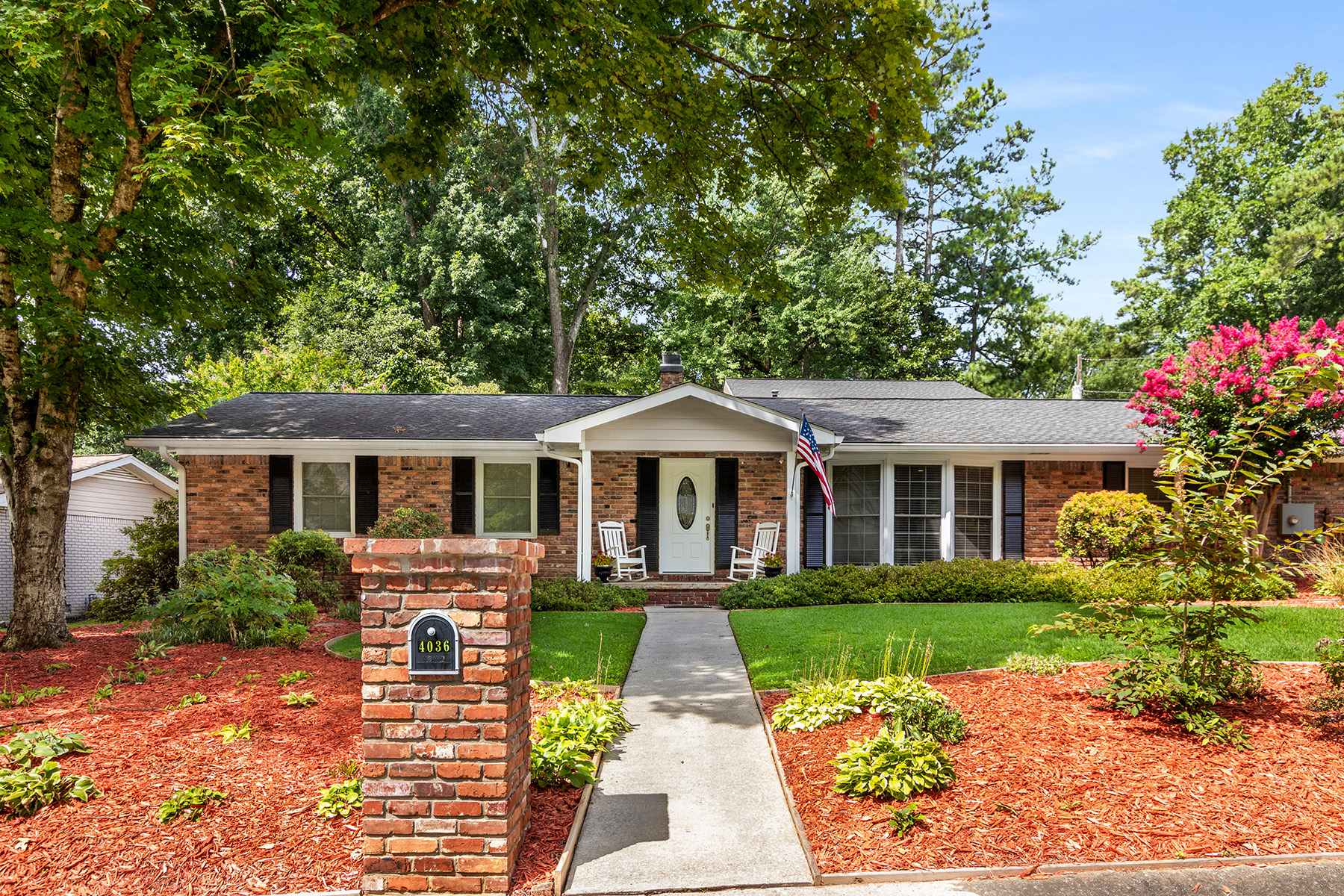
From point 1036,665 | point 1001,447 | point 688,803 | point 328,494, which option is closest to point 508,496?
point 328,494

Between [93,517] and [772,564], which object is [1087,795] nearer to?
[772,564]

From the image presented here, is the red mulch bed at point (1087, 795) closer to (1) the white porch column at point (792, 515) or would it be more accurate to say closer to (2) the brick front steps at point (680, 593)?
(2) the brick front steps at point (680, 593)

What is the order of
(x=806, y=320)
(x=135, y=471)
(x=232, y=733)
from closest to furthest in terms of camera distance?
1. (x=232, y=733)
2. (x=135, y=471)
3. (x=806, y=320)

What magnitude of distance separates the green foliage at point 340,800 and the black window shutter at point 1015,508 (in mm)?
11774

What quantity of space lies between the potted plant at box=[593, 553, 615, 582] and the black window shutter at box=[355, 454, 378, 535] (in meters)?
3.86

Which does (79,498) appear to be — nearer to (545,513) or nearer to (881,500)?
(545,513)

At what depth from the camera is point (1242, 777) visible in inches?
162

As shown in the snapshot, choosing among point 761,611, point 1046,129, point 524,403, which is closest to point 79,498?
point 524,403

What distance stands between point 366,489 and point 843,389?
38.0 feet

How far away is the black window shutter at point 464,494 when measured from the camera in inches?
495

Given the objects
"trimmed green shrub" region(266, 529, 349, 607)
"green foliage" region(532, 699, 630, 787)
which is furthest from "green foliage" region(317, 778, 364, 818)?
"trimmed green shrub" region(266, 529, 349, 607)

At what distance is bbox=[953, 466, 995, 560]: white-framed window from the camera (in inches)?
516

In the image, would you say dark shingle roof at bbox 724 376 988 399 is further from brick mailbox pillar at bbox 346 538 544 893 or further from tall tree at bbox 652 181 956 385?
brick mailbox pillar at bbox 346 538 544 893

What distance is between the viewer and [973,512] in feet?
43.1
